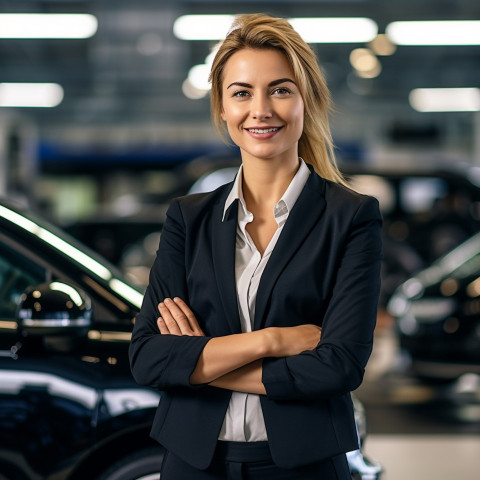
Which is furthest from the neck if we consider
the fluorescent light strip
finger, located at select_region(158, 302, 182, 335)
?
the fluorescent light strip

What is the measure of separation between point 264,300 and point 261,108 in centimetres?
45

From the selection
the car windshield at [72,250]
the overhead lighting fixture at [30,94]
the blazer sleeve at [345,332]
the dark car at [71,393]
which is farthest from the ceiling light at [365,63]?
the blazer sleeve at [345,332]

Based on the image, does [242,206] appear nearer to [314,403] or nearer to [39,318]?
[314,403]

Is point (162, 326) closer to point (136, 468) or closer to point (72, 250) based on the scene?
point (136, 468)

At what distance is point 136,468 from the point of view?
284 centimetres

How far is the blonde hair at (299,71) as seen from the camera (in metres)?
1.93

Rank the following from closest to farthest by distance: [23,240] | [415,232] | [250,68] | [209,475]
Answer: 1. [209,475]
2. [250,68]
3. [23,240]
4. [415,232]

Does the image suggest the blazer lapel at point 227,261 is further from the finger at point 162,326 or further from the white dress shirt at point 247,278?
the finger at point 162,326

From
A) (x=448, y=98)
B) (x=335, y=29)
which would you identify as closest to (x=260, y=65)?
(x=335, y=29)

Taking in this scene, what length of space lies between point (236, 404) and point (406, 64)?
2128 centimetres

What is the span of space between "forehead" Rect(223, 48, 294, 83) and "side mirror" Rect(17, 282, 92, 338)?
43.9 inches

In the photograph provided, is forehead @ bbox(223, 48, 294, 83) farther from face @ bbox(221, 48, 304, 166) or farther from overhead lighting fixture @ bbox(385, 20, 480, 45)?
overhead lighting fixture @ bbox(385, 20, 480, 45)

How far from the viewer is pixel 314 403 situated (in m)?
1.81

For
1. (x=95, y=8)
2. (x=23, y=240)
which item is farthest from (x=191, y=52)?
(x=23, y=240)
